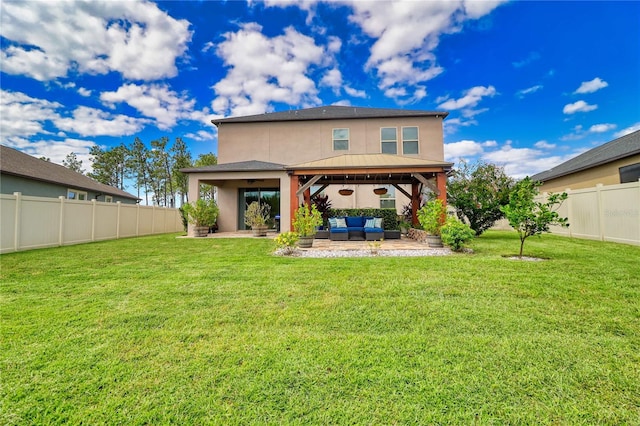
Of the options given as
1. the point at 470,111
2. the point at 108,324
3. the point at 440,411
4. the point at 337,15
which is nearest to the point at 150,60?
the point at 337,15

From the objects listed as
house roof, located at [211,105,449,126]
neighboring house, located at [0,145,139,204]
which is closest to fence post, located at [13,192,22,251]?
neighboring house, located at [0,145,139,204]

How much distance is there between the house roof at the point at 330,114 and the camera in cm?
1517

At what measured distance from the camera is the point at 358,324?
9.70 feet

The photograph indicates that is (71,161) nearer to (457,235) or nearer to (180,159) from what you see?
(180,159)

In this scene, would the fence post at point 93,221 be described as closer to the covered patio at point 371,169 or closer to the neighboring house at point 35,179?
the neighboring house at point 35,179

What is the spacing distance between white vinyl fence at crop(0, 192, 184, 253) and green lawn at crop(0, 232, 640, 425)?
16.2 feet

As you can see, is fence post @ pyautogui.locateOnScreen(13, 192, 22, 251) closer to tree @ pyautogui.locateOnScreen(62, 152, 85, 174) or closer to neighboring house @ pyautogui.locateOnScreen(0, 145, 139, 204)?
neighboring house @ pyautogui.locateOnScreen(0, 145, 139, 204)

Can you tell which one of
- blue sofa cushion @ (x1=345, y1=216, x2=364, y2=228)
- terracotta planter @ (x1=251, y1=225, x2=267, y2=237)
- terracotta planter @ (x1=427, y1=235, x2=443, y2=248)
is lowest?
terracotta planter @ (x1=427, y1=235, x2=443, y2=248)

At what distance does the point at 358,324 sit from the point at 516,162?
21.7 m

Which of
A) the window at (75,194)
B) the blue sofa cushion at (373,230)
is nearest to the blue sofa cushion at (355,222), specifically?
the blue sofa cushion at (373,230)

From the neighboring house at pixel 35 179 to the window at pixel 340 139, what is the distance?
16.0m

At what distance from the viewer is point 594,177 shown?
13.5 meters

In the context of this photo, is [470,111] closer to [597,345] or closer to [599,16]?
[599,16]

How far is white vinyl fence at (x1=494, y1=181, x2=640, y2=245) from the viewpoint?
802 cm
